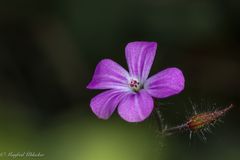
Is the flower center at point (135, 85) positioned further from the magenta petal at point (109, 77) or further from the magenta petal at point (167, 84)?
the magenta petal at point (167, 84)

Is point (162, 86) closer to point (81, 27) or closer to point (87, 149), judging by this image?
point (87, 149)

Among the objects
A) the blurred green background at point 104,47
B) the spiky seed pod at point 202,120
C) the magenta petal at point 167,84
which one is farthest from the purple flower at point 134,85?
the blurred green background at point 104,47

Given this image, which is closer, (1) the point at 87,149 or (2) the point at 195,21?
(1) the point at 87,149

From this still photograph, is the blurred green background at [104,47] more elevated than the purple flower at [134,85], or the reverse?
the purple flower at [134,85]

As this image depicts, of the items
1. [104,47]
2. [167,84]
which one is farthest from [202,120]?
[104,47]

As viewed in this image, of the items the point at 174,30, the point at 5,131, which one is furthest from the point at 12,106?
the point at 174,30

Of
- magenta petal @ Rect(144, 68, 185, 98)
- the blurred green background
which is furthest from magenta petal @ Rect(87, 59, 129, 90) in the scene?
the blurred green background

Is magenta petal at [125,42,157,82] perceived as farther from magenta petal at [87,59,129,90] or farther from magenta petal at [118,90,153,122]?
magenta petal at [118,90,153,122]
